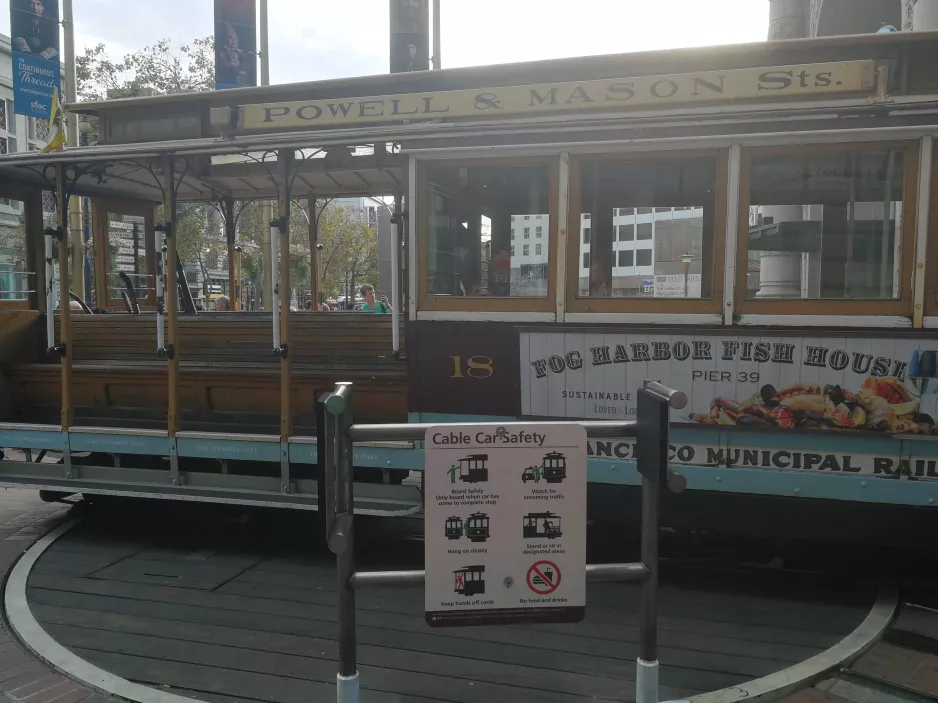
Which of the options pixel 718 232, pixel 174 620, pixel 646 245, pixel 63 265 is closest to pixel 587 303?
pixel 646 245

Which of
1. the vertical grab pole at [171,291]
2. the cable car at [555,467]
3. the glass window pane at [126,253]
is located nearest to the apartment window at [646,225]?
the cable car at [555,467]

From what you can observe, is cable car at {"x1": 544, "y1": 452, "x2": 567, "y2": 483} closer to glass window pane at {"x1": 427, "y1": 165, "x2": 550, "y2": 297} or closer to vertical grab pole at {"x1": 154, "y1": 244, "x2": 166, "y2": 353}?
glass window pane at {"x1": 427, "y1": 165, "x2": 550, "y2": 297}

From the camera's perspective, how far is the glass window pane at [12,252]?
627 cm

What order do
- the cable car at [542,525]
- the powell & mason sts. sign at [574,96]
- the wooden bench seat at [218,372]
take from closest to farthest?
the cable car at [542,525]
the powell & mason sts. sign at [574,96]
the wooden bench seat at [218,372]

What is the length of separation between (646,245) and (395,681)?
8.87 feet

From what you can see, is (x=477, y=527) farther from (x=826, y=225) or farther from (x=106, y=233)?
(x=106, y=233)

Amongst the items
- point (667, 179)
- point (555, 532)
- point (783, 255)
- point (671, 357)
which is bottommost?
point (555, 532)

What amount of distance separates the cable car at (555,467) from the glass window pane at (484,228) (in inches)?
84.8

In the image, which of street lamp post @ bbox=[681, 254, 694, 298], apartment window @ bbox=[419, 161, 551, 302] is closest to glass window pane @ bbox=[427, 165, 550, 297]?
apartment window @ bbox=[419, 161, 551, 302]

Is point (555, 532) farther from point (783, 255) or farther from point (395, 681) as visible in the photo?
point (783, 255)

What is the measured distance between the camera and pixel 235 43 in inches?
501

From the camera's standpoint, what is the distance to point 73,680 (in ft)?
11.5

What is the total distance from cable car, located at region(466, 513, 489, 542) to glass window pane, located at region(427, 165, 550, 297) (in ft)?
7.41

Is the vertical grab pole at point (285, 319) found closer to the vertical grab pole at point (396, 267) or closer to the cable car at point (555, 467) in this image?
the vertical grab pole at point (396, 267)
